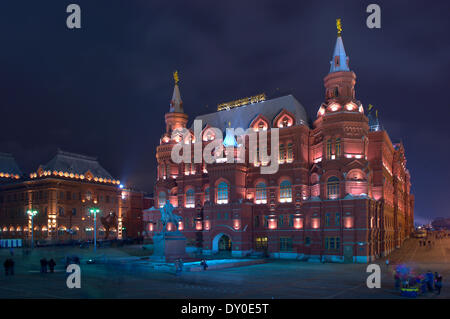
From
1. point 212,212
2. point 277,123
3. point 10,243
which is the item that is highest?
point 277,123

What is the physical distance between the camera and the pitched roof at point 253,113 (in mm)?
66412

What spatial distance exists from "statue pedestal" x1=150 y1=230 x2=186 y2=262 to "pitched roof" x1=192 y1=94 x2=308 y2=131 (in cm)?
2810

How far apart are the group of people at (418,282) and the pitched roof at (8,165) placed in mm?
110448

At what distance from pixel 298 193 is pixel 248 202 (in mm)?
8378

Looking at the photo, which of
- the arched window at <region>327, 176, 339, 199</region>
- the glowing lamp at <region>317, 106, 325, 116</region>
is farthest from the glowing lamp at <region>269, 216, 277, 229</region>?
the glowing lamp at <region>317, 106, 325, 116</region>

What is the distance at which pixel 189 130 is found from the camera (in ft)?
250

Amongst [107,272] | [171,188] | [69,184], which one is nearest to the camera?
[107,272]

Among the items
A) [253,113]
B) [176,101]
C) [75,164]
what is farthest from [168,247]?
[75,164]

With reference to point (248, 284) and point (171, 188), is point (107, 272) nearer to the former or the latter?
point (248, 284)

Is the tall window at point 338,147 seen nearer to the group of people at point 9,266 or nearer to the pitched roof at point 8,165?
the group of people at point 9,266

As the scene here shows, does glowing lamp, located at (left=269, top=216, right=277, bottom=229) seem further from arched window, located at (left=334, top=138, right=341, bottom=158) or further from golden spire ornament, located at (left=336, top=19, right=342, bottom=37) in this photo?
golden spire ornament, located at (left=336, top=19, right=342, bottom=37)

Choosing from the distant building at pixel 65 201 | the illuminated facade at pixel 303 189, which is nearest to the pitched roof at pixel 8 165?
the distant building at pixel 65 201
